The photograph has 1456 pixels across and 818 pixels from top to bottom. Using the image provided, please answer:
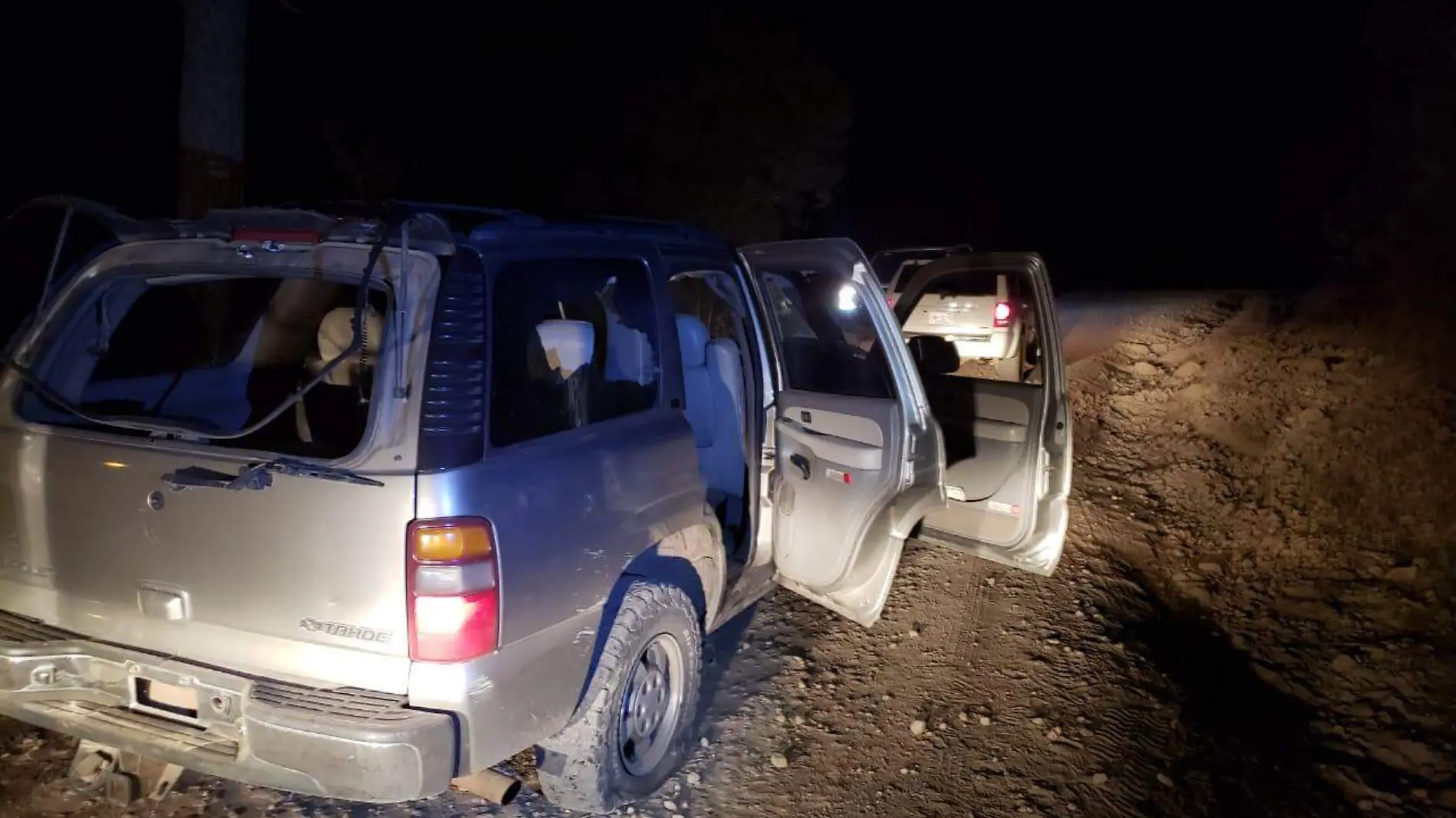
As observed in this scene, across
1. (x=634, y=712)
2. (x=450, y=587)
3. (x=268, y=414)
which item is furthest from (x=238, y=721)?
(x=634, y=712)

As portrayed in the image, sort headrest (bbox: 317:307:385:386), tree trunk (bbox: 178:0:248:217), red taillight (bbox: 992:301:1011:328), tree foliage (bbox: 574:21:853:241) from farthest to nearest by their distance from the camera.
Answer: tree foliage (bbox: 574:21:853:241), red taillight (bbox: 992:301:1011:328), tree trunk (bbox: 178:0:248:217), headrest (bbox: 317:307:385:386)

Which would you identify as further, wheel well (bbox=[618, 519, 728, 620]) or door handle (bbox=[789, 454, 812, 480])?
door handle (bbox=[789, 454, 812, 480])

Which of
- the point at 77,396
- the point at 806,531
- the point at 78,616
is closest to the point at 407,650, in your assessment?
the point at 78,616

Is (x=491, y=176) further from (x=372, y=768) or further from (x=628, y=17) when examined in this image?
(x=372, y=768)

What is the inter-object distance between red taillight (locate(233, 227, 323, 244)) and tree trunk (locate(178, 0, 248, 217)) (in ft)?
14.2

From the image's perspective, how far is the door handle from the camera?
4559mm

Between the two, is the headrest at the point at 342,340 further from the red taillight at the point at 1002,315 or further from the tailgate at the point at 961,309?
the red taillight at the point at 1002,315

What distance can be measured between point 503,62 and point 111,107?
6.25 meters

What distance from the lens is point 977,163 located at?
130ft

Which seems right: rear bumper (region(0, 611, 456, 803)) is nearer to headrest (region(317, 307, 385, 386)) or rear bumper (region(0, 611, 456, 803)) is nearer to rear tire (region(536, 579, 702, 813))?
rear tire (region(536, 579, 702, 813))

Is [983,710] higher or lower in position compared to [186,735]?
lower

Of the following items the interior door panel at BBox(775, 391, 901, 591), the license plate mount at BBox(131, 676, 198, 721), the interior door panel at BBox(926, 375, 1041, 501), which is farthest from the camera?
the interior door panel at BBox(926, 375, 1041, 501)

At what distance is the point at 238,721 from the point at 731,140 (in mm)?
17403

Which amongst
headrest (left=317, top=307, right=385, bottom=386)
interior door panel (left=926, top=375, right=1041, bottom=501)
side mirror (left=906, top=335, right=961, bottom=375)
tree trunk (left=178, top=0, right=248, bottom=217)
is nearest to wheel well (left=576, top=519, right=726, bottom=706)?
headrest (left=317, top=307, right=385, bottom=386)
